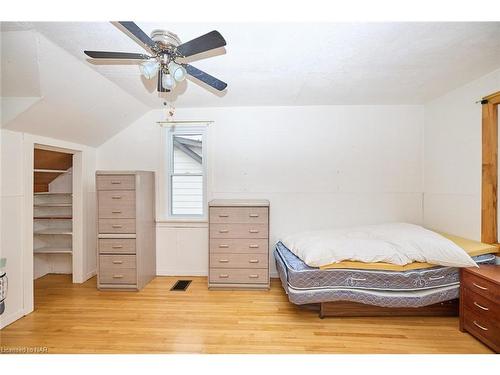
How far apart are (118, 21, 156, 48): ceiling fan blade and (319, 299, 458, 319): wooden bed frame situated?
2557 millimetres

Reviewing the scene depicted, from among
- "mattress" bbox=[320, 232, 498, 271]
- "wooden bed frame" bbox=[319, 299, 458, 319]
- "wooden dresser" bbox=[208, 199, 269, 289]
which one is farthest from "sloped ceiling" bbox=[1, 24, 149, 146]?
"wooden bed frame" bbox=[319, 299, 458, 319]

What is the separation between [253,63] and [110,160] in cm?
263

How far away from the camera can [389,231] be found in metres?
2.80

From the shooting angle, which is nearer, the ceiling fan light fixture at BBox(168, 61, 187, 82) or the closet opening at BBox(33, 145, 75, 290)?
the ceiling fan light fixture at BBox(168, 61, 187, 82)

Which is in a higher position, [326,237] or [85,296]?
[326,237]

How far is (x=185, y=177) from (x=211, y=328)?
83.8 inches

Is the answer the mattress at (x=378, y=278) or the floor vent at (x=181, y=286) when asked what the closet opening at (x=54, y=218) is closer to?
the floor vent at (x=181, y=286)

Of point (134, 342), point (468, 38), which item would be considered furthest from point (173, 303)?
point (468, 38)

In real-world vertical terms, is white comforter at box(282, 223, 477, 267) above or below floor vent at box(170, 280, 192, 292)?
above

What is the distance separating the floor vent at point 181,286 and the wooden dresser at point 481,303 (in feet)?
9.40

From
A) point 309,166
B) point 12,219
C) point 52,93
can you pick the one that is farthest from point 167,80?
point 309,166

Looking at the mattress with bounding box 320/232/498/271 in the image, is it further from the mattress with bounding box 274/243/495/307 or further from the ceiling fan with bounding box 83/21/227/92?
the ceiling fan with bounding box 83/21/227/92

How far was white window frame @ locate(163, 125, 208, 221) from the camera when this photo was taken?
11.6 ft

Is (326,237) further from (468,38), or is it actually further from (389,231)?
(468,38)
